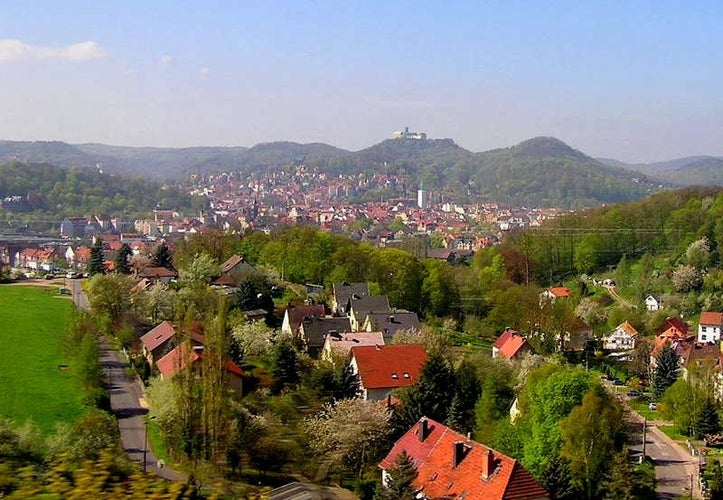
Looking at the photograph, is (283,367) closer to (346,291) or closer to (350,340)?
(350,340)

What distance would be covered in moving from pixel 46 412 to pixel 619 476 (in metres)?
10.8

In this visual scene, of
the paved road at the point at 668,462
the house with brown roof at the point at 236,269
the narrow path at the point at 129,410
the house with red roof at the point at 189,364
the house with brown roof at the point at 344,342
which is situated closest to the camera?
the house with red roof at the point at 189,364

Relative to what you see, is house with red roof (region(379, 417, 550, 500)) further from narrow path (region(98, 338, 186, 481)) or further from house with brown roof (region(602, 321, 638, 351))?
house with brown roof (region(602, 321, 638, 351))

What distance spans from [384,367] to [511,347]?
724 cm

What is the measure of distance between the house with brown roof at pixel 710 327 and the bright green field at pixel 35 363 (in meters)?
23.5

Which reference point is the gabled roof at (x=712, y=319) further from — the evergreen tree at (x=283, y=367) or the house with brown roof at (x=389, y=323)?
the evergreen tree at (x=283, y=367)

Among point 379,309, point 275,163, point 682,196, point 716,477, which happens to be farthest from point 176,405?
point 275,163

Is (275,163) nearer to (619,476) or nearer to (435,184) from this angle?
(435,184)

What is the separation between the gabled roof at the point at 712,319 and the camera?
3030 centimetres

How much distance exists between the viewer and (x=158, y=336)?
20297mm

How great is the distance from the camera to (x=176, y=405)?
1275 cm

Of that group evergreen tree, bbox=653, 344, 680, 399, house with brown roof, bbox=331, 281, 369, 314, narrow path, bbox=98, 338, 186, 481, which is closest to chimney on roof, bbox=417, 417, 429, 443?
narrow path, bbox=98, 338, 186, 481

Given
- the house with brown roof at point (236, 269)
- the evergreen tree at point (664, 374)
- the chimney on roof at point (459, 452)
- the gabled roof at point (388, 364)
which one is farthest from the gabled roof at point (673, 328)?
the chimney on roof at point (459, 452)

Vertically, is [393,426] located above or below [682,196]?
below
